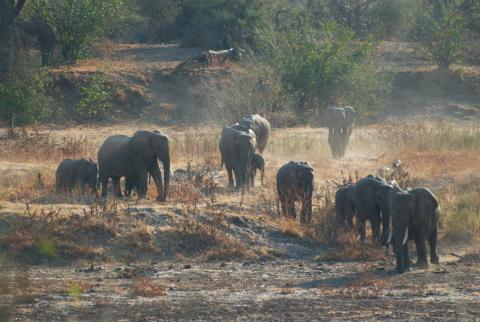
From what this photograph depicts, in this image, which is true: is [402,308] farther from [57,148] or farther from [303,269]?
[57,148]

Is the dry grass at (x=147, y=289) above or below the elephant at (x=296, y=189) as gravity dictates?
below

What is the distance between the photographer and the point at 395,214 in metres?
15.6

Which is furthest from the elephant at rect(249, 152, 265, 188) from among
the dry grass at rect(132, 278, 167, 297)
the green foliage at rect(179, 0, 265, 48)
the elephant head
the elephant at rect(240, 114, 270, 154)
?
the green foliage at rect(179, 0, 265, 48)

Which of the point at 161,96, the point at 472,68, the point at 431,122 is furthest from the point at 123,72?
the point at 472,68

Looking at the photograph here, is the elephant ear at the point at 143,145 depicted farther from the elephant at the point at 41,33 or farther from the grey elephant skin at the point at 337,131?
the elephant at the point at 41,33

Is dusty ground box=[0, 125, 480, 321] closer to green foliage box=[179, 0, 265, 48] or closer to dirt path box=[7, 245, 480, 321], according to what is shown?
dirt path box=[7, 245, 480, 321]

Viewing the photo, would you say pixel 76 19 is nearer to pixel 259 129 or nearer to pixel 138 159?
pixel 259 129

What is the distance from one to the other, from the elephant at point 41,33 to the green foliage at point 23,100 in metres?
8.16

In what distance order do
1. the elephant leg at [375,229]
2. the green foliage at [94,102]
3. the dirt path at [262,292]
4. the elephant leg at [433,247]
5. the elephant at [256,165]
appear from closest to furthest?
1. the dirt path at [262,292]
2. the elephant leg at [433,247]
3. the elephant leg at [375,229]
4. the elephant at [256,165]
5. the green foliage at [94,102]

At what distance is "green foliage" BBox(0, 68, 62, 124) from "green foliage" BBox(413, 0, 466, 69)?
18.2m

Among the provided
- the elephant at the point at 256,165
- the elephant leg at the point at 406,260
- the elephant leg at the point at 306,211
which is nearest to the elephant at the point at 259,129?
the elephant at the point at 256,165

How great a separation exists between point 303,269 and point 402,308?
9.91 ft

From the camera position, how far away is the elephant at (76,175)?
2041 centimetres

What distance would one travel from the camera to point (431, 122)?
128ft
